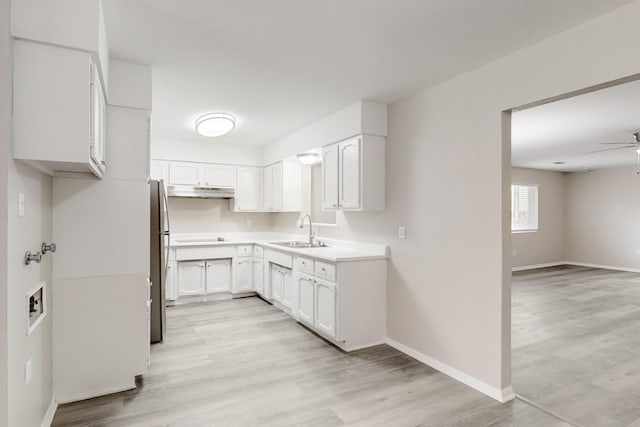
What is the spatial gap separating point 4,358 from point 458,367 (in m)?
2.96

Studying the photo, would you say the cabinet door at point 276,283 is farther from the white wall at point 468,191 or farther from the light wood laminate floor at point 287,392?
the white wall at point 468,191

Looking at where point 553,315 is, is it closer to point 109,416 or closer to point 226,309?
point 226,309

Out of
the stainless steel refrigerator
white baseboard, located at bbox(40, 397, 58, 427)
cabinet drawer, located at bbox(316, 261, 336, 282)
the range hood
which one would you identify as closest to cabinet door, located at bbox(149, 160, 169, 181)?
the range hood

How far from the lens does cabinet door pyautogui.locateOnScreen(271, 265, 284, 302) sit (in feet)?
15.6

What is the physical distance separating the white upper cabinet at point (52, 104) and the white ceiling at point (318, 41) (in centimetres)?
50

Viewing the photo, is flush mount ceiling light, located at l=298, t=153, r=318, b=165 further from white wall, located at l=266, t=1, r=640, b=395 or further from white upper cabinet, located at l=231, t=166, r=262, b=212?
white upper cabinet, located at l=231, t=166, r=262, b=212

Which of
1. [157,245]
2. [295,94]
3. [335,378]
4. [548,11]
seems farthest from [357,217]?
[548,11]

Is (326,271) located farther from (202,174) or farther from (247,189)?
(202,174)

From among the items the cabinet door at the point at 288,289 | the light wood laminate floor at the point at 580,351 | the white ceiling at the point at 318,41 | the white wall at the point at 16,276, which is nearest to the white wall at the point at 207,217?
the cabinet door at the point at 288,289

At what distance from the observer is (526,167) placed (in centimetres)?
841

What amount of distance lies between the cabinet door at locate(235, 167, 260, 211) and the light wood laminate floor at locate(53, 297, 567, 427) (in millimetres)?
2626

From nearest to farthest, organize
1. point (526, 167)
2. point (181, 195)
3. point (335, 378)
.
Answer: point (335, 378), point (181, 195), point (526, 167)

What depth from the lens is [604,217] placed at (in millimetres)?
8555

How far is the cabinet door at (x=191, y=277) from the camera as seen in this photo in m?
5.10
